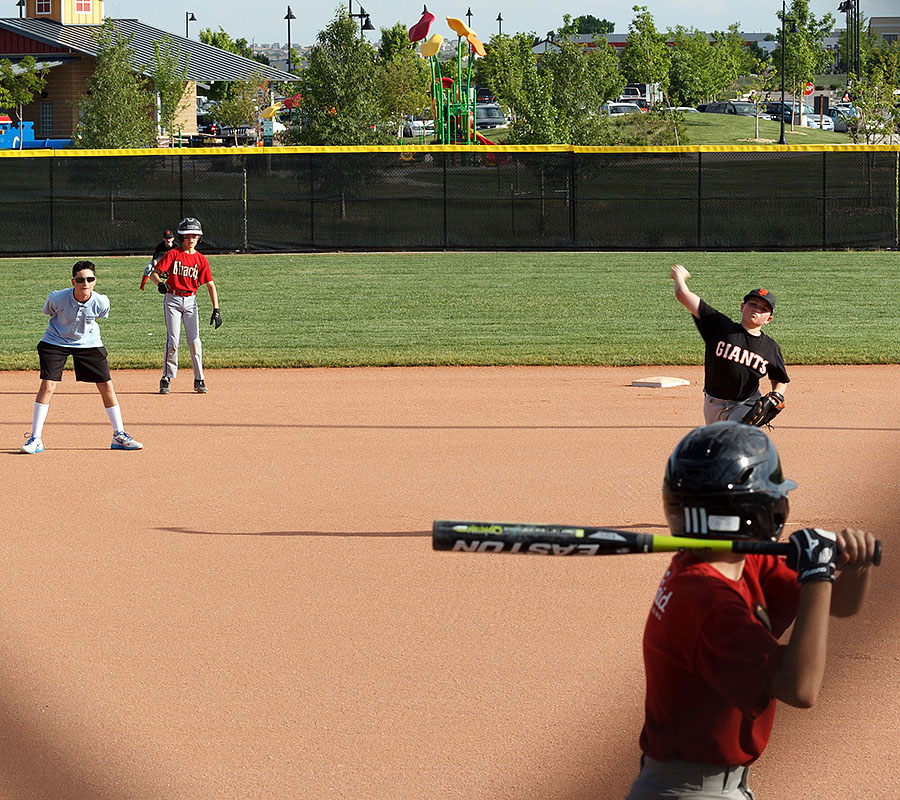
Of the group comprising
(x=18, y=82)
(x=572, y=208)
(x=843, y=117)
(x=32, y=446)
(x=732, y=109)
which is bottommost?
(x=32, y=446)

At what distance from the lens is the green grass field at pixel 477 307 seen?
54.9 ft

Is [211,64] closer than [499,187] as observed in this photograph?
No

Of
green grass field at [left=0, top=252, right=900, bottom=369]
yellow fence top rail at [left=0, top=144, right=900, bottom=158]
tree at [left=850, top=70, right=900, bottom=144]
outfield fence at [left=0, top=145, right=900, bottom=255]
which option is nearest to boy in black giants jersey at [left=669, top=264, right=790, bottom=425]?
green grass field at [left=0, top=252, right=900, bottom=369]

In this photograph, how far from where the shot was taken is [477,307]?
21.3 meters

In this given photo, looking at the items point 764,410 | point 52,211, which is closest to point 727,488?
point 764,410

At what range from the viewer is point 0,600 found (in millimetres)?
7035

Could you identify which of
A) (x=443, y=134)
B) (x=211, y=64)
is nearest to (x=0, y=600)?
(x=443, y=134)

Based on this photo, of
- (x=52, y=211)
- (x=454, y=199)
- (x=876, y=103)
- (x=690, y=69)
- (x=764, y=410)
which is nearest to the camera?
(x=764, y=410)

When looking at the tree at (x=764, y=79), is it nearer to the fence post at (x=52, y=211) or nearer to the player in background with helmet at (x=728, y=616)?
the fence post at (x=52, y=211)

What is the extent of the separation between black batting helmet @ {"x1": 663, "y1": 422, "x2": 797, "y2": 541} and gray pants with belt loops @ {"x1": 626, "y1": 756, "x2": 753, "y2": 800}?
0.58 metres

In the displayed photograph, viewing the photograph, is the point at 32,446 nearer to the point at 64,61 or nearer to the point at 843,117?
the point at 843,117

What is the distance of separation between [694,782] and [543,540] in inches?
39.0

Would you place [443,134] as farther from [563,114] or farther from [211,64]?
[211,64]

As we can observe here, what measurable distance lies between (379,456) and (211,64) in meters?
61.9
